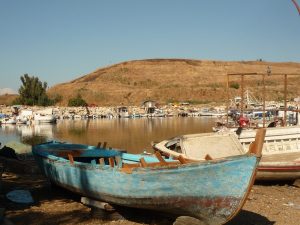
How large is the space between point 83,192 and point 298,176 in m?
7.09

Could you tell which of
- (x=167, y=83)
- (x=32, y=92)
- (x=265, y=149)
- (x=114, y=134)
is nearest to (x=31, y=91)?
(x=32, y=92)

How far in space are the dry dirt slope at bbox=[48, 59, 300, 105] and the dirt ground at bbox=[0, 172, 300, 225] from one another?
303ft

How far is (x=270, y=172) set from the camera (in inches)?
519

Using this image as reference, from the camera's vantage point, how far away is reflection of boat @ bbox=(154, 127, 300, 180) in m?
13.0

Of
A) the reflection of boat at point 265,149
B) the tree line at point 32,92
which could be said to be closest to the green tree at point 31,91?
the tree line at point 32,92

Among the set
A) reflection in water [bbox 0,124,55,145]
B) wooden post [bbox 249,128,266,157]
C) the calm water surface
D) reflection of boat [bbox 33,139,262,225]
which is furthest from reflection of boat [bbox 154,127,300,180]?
reflection in water [bbox 0,124,55,145]

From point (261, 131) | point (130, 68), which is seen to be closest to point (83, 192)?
point (261, 131)

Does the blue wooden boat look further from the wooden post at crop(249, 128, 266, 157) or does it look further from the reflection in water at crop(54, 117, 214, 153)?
the reflection in water at crop(54, 117, 214, 153)

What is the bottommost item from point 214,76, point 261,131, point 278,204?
point 278,204

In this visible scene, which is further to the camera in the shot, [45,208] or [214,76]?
[214,76]

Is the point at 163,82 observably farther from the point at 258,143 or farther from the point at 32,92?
the point at 258,143

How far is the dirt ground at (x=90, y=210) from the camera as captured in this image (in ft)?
30.6

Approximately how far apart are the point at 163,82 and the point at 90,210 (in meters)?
125

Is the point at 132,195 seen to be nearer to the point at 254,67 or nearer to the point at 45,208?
the point at 45,208
